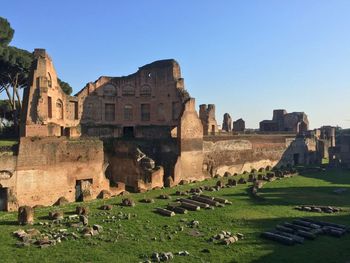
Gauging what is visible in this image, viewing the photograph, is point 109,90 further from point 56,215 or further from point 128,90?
point 56,215

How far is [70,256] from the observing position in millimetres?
10523

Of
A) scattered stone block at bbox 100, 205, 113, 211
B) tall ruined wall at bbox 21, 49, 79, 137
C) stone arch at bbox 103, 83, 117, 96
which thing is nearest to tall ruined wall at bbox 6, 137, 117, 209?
scattered stone block at bbox 100, 205, 113, 211

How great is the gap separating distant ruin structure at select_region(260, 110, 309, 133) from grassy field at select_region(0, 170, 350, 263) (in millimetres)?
25927

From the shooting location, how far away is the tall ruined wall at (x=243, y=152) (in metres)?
27.5

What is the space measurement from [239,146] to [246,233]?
677 inches

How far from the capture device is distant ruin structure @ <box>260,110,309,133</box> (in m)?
44.7

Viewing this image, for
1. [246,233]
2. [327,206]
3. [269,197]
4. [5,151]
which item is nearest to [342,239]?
[246,233]

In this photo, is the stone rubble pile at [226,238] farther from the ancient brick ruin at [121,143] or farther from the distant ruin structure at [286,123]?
the distant ruin structure at [286,123]

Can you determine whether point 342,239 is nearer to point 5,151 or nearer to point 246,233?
point 246,233

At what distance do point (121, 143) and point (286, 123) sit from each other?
94.1ft

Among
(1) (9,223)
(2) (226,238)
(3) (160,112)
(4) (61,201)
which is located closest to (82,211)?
(1) (9,223)

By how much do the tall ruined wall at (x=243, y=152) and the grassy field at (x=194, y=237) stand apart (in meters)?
7.74

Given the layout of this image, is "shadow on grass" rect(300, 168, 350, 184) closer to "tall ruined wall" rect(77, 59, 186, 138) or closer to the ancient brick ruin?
the ancient brick ruin

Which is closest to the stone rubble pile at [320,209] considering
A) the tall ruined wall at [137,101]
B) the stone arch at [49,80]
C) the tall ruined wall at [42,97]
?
→ the tall ruined wall at [42,97]
